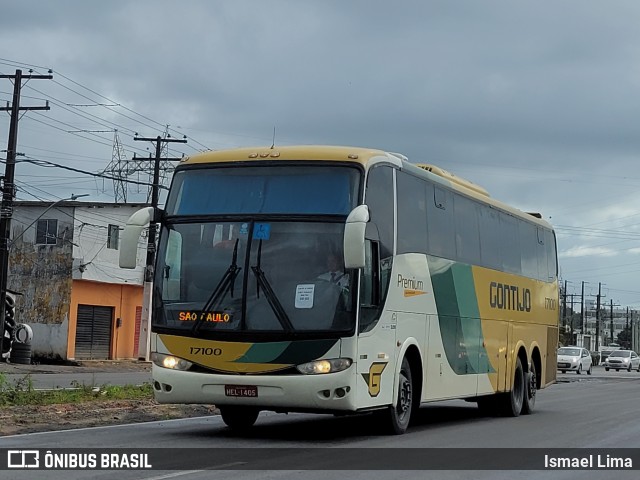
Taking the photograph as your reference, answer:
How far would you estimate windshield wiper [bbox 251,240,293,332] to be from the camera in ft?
42.8

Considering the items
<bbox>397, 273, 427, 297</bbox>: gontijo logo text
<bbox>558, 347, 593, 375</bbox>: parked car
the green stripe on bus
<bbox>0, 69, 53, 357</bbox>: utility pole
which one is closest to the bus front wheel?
the green stripe on bus

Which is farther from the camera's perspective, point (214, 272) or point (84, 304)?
point (84, 304)

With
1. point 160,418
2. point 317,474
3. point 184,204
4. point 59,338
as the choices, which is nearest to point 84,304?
point 59,338

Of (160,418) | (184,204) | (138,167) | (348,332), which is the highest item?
(138,167)

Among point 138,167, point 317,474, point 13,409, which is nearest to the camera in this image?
point 317,474

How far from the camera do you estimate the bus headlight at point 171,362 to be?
44.2 ft

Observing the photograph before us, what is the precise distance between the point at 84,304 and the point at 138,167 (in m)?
10.9

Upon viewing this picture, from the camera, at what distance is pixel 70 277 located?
4966 centimetres

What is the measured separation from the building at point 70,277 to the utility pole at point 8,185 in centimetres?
816

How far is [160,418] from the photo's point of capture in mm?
17406

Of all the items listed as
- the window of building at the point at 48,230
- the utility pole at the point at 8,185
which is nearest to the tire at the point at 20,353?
the utility pole at the point at 8,185

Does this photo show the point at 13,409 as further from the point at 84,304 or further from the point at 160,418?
the point at 84,304

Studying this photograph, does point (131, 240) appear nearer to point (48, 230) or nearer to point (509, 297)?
point (509, 297)

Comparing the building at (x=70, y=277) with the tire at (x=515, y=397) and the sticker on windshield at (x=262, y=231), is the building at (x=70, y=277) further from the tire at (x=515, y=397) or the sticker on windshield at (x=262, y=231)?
the sticker on windshield at (x=262, y=231)
